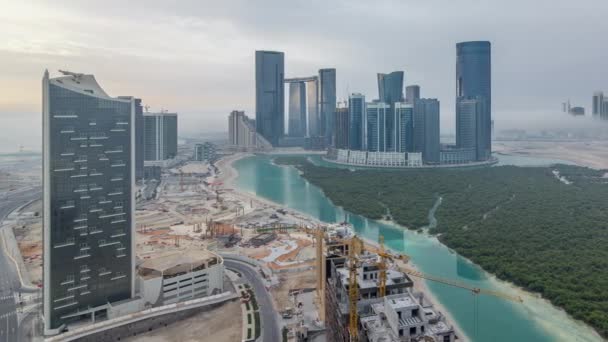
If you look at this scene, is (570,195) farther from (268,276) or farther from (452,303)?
(268,276)

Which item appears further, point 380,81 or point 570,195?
point 380,81

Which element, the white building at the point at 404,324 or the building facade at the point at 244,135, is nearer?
the white building at the point at 404,324

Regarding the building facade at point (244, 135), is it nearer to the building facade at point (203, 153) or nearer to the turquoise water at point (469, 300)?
the building facade at point (203, 153)

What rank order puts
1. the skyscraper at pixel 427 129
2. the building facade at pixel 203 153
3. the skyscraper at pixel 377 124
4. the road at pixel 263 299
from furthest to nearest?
the building facade at pixel 203 153
the skyscraper at pixel 377 124
the skyscraper at pixel 427 129
the road at pixel 263 299

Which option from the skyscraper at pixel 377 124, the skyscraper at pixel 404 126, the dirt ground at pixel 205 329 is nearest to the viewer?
the dirt ground at pixel 205 329

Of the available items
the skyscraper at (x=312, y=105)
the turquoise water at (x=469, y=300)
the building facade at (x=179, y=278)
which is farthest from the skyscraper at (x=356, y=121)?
the building facade at (x=179, y=278)

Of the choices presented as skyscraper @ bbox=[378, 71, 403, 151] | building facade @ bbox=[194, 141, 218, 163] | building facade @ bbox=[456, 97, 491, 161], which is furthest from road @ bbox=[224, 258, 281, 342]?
building facade @ bbox=[456, 97, 491, 161]

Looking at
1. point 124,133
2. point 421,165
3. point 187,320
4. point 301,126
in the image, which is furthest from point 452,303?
point 301,126
